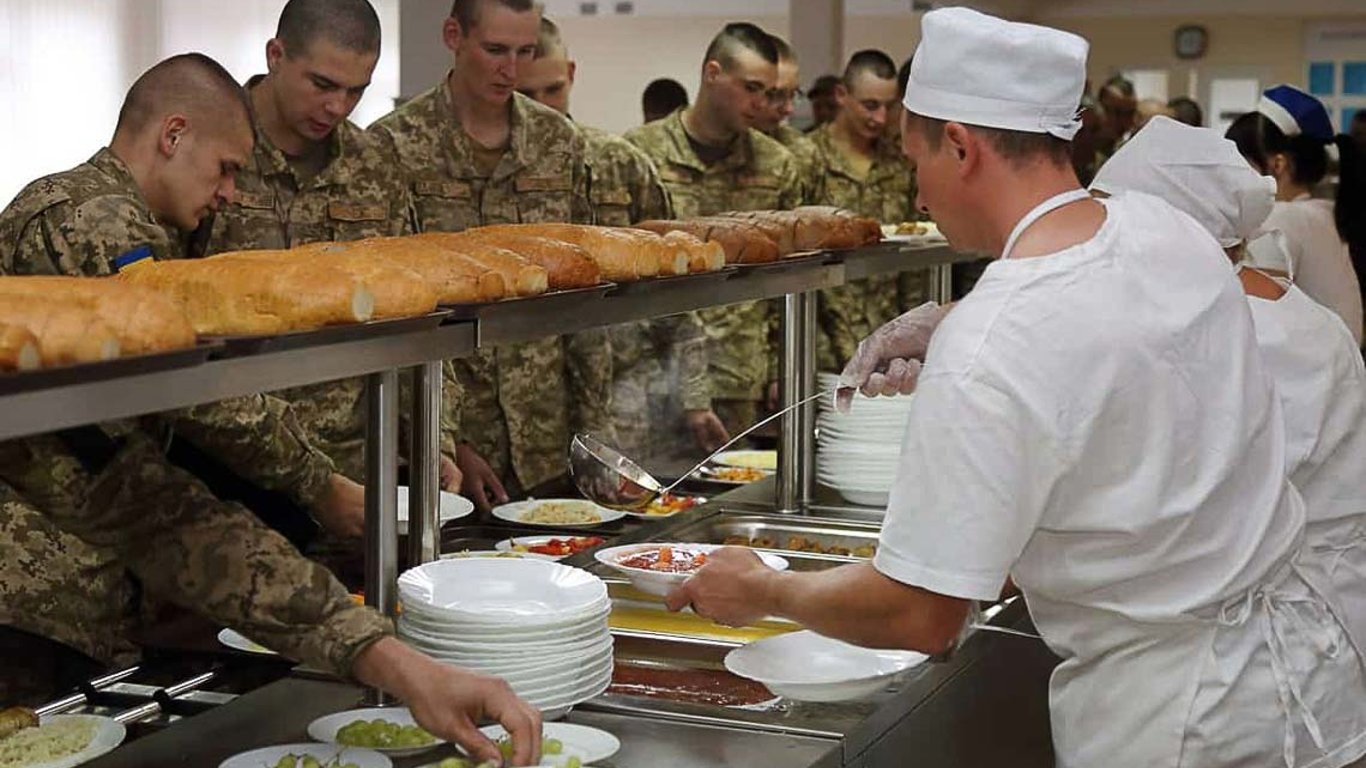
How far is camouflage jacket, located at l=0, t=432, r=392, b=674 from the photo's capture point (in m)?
1.61

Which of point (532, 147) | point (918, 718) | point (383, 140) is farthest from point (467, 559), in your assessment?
point (532, 147)

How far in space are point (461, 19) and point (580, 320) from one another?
1.69m

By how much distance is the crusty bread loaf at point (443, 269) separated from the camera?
1763mm

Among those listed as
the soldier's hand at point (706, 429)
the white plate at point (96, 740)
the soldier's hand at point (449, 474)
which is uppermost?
the soldier's hand at point (449, 474)

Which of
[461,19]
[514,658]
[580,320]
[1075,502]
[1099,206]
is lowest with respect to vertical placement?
[514,658]

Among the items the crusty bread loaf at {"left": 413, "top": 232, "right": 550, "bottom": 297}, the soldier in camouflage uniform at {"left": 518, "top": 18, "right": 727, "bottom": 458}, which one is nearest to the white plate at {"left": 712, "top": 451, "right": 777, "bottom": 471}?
the soldier in camouflage uniform at {"left": 518, "top": 18, "right": 727, "bottom": 458}

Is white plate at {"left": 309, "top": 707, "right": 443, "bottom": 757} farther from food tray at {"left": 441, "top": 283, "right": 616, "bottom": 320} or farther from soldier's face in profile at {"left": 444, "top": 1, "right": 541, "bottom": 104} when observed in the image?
soldier's face in profile at {"left": 444, "top": 1, "right": 541, "bottom": 104}

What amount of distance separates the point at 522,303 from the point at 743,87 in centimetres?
276

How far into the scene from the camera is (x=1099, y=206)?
1623 millimetres

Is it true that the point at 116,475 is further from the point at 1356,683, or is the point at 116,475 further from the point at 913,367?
the point at 1356,683

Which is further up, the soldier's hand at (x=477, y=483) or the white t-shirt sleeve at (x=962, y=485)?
the white t-shirt sleeve at (x=962, y=485)

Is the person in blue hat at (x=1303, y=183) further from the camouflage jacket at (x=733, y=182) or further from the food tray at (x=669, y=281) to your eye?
the food tray at (x=669, y=281)

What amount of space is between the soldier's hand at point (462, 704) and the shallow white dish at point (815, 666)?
1.30 feet

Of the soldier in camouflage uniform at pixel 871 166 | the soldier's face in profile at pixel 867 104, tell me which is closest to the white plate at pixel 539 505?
the soldier in camouflage uniform at pixel 871 166
